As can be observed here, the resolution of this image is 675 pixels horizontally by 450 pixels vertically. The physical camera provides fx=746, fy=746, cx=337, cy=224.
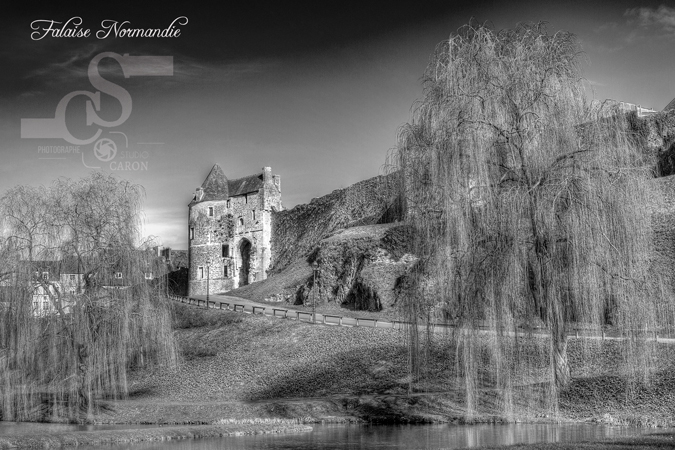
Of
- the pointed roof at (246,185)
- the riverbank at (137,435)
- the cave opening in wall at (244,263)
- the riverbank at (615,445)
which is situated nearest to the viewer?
the riverbank at (615,445)

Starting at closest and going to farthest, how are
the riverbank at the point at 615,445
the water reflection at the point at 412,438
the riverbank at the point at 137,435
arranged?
1. the riverbank at the point at 615,445
2. the water reflection at the point at 412,438
3. the riverbank at the point at 137,435

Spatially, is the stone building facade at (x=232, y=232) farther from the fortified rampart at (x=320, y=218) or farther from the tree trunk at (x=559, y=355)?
the tree trunk at (x=559, y=355)

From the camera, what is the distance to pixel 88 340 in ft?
78.6

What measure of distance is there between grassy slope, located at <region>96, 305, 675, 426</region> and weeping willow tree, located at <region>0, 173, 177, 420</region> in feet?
6.02

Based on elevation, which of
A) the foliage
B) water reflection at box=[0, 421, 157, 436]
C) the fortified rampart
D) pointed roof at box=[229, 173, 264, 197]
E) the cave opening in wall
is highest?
pointed roof at box=[229, 173, 264, 197]

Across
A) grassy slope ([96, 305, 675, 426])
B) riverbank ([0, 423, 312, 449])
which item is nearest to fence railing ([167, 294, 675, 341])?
grassy slope ([96, 305, 675, 426])

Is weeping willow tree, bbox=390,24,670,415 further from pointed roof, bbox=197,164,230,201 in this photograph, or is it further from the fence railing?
pointed roof, bbox=197,164,230,201

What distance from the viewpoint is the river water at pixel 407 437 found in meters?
17.5

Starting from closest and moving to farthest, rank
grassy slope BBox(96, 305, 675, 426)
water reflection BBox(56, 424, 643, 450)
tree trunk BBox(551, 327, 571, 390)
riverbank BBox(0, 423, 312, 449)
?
water reflection BBox(56, 424, 643, 450) → tree trunk BBox(551, 327, 571, 390) → riverbank BBox(0, 423, 312, 449) → grassy slope BBox(96, 305, 675, 426)

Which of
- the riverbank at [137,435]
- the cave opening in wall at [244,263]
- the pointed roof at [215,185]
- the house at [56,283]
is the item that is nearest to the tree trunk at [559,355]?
the riverbank at [137,435]

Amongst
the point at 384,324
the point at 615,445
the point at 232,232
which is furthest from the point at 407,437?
the point at 232,232

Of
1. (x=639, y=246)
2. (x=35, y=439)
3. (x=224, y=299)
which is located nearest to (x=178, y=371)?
(x=35, y=439)

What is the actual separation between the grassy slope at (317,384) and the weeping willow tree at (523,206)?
2155 mm

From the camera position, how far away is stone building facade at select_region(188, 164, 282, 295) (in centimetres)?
6412
